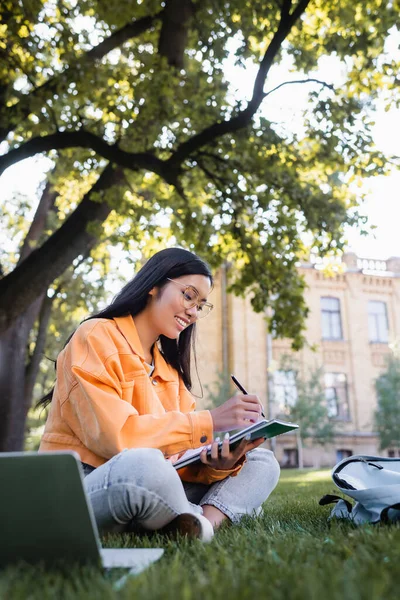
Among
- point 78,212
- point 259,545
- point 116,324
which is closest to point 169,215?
point 78,212

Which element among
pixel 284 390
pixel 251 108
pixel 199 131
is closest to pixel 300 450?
pixel 284 390

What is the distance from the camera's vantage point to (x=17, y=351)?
9.06m

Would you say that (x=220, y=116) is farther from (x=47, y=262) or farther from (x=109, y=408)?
(x=109, y=408)

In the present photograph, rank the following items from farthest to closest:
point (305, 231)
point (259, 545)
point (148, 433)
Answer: point (305, 231) < point (148, 433) < point (259, 545)

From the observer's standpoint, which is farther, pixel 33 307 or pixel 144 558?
pixel 33 307

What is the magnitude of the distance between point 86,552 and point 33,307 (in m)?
8.21

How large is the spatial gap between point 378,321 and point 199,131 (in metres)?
17.9

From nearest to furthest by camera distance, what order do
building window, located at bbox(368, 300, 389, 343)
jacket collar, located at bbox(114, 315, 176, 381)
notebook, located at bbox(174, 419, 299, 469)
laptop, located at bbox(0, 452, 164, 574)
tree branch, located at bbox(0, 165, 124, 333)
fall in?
laptop, located at bbox(0, 452, 164, 574), notebook, located at bbox(174, 419, 299, 469), jacket collar, located at bbox(114, 315, 176, 381), tree branch, located at bbox(0, 165, 124, 333), building window, located at bbox(368, 300, 389, 343)

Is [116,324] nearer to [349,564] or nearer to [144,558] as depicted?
[144,558]

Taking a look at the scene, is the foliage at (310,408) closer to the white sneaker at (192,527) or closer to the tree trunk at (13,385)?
the tree trunk at (13,385)

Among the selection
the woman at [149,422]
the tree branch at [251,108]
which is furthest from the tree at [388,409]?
the woman at [149,422]

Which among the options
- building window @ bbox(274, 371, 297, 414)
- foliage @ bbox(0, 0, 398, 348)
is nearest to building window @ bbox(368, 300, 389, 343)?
building window @ bbox(274, 371, 297, 414)

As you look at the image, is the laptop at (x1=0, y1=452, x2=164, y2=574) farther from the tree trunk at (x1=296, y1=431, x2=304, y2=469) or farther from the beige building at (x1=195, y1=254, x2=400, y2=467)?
the tree trunk at (x1=296, y1=431, x2=304, y2=469)

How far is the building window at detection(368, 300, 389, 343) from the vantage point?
24.2 m
